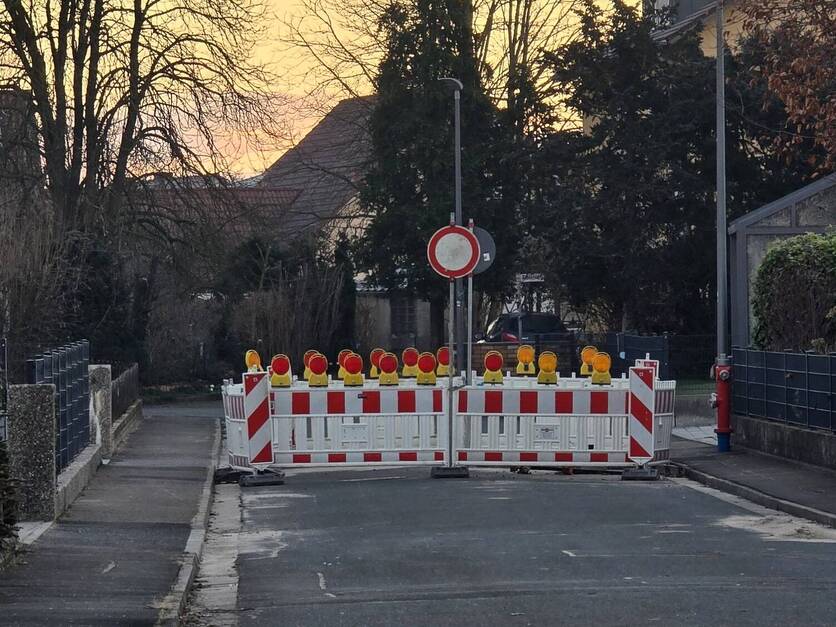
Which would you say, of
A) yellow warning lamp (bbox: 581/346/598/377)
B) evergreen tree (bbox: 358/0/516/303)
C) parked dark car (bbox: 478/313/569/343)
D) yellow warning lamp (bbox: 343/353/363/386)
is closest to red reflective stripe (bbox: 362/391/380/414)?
yellow warning lamp (bbox: 343/353/363/386)

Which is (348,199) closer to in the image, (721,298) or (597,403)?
(721,298)

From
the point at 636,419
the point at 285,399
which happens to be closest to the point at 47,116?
the point at 285,399

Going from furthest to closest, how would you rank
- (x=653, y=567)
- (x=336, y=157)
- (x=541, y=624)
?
1. (x=336, y=157)
2. (x=653, y=567)
3. (x=541, y=624)

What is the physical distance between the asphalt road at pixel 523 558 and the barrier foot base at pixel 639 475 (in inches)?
42.7

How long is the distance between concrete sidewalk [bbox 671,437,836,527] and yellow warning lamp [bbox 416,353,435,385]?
334cm

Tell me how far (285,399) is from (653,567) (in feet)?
27.8

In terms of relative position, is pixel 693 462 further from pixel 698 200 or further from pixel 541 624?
pixel 698 200

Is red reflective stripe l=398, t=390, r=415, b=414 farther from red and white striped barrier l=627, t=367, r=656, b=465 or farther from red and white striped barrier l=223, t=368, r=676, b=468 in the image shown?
red and white striped barrier l=627, t=367, r=656, b=465

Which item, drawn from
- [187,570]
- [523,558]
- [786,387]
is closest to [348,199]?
[786,387]

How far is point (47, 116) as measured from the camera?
108ft

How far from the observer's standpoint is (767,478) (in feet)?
56.2

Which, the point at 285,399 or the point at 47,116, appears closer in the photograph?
the point at 285,399

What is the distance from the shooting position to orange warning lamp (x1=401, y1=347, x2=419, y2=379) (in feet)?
65.2

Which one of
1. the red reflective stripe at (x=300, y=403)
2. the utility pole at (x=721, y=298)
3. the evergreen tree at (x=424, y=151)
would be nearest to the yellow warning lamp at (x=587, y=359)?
the utility pole at (x=721, y=298)
